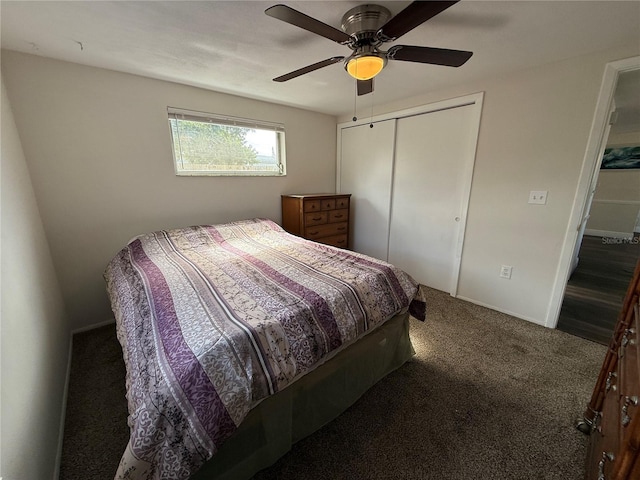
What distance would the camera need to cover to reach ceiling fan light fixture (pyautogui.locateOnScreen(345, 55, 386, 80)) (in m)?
1.33

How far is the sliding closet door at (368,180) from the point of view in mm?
3145

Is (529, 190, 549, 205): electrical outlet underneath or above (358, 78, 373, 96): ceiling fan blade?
underneath

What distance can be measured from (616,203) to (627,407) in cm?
697

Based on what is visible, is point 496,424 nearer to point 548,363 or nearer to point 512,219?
point 548,363

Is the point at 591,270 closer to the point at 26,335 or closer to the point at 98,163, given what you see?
the point at 26,335

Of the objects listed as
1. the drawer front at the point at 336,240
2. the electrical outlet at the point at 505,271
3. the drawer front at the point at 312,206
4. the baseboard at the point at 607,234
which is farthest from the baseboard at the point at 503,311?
the baseboard at the point at 607,234

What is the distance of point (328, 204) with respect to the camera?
10.4ft

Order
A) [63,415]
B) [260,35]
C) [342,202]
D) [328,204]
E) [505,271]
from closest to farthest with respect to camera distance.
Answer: [63,415] → [260,35] → [505,271] → [328,204] → [342,202]

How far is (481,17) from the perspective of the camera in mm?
1377

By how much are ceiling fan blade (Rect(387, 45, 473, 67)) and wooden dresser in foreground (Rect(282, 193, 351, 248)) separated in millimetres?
1736

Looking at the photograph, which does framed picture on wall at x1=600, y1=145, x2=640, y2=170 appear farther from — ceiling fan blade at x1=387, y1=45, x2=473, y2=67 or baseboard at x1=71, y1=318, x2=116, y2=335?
baseboard at x1=71, y1=318, x2=116, y2=335

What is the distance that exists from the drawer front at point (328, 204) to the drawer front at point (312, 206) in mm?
66

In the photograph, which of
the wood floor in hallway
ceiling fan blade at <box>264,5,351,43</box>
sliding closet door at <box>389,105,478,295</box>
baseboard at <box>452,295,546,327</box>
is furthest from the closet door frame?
ceiling fan blade at <box>264,5,351,43</box>

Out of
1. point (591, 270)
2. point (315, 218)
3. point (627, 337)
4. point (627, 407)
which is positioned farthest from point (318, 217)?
point (591, 270)
